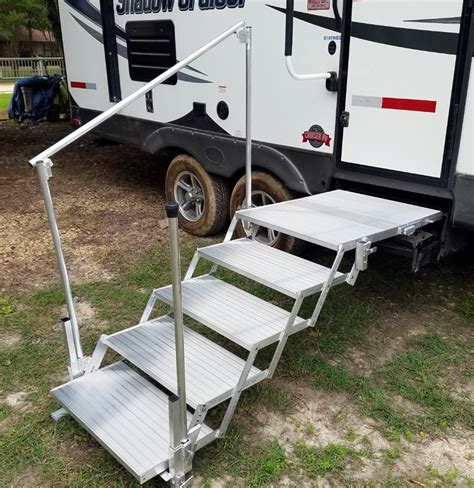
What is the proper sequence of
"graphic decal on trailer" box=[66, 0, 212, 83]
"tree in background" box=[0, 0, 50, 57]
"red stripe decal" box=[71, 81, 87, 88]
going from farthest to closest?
"tree in background" box=[0, 0, 50, 57] → "red stripe decal" box=[71, 81, 87, 88] → "graphic decal on trailer" box=[66, 0, 212, 83]

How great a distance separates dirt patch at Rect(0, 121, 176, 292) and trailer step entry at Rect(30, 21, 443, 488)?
1.55 m

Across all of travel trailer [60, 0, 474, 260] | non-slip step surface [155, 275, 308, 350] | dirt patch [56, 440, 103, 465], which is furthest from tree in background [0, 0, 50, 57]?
dirt patch [56, 440, 103, 465]

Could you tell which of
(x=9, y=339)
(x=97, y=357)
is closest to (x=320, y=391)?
(x=97, y=357)

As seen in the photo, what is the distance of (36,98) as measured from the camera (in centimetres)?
1211

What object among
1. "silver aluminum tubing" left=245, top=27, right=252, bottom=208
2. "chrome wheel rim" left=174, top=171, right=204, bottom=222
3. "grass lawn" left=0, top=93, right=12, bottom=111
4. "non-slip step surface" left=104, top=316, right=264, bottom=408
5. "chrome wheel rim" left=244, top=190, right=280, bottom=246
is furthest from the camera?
"grass lawn" left=0, top=93, right=12, bottom=111

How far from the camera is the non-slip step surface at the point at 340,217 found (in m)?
3.12

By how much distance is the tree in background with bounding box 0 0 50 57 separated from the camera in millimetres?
18328

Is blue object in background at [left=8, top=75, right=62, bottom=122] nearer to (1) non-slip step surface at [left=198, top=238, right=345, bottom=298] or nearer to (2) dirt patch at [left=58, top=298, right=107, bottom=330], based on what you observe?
(2) dirt patch at [left=58, top=298, right=107, bottom=330]

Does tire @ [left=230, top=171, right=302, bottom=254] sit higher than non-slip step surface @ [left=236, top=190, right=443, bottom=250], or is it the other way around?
non-slip step surface @ [left=236, top=190, right=443, bottom=250]

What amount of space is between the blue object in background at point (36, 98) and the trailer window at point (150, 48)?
7.35 m

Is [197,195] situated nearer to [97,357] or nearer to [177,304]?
[97,357]

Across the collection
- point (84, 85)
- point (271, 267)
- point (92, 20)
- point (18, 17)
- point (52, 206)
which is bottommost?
point (271, 267)

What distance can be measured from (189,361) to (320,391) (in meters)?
0.79

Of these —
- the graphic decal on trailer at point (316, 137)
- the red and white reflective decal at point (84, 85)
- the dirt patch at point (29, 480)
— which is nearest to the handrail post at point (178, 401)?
→ the dirt patch at point (29, 480)
